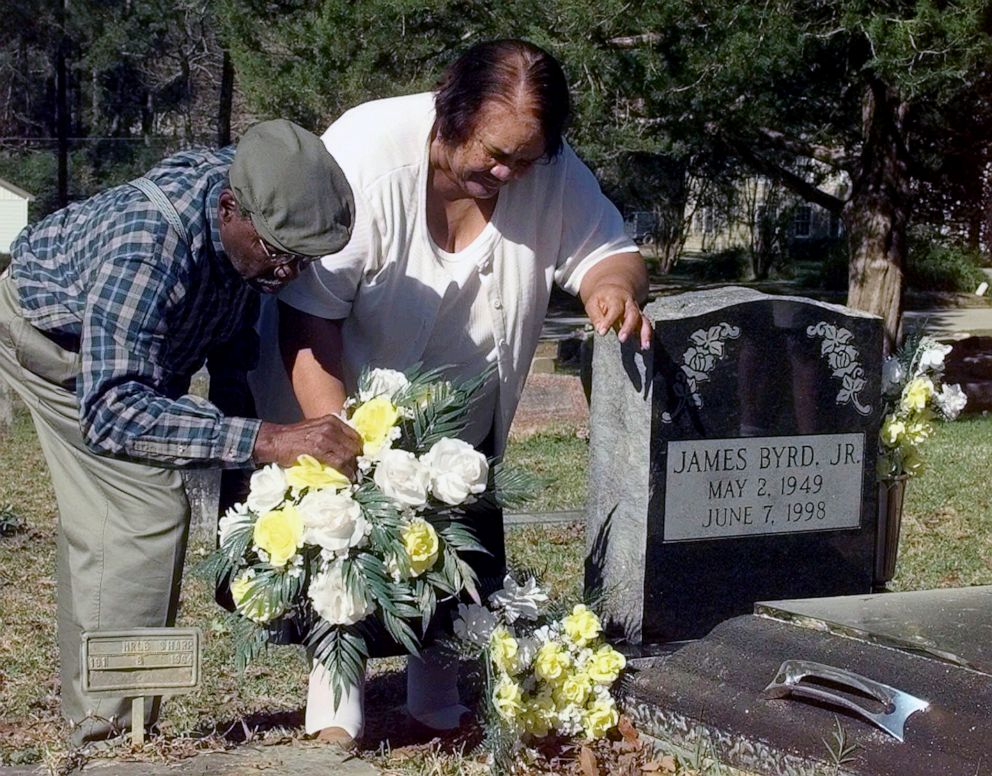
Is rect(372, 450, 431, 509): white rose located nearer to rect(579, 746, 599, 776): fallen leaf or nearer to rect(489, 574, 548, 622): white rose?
rect(489, 574, 548, 622): white rose

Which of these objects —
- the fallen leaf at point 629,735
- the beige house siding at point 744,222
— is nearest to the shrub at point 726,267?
the beige house siding at point 744,222

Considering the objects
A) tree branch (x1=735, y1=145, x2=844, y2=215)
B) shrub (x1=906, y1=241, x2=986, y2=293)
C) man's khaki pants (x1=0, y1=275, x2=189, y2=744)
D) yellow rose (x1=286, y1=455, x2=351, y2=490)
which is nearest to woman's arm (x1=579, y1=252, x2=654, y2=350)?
yellow rose (x1=286, y1=455, x2=351, y2=490)

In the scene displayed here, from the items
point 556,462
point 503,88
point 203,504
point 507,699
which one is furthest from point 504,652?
point 556,462

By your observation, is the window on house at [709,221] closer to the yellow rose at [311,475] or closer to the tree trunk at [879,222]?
the tree trunk at [879,222]

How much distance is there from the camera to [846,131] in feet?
45.7

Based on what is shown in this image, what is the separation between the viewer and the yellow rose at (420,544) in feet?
9.32

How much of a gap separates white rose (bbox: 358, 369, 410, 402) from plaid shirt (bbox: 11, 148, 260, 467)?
0.29 m

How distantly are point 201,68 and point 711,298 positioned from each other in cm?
3254

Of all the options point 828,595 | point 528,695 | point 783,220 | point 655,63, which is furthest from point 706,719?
point 783,220

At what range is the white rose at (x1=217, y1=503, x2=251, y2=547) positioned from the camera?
2.96 m

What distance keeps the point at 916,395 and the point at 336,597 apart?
Answer: 2.14m

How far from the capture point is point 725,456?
385 cm

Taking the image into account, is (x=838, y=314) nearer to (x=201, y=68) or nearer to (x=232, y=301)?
(x=232, y=301)

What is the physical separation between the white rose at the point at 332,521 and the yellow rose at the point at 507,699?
17.6 inches
